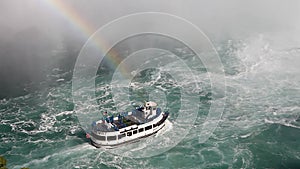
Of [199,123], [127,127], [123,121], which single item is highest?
[123,121]

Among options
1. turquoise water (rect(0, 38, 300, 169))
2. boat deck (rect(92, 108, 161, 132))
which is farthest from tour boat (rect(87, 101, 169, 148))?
turquoise water (rect(0, 38, 300, 169))

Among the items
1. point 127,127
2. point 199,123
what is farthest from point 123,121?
point 199,123

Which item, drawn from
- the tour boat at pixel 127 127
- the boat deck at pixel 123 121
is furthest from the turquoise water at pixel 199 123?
the boat deck at pixel 123 121

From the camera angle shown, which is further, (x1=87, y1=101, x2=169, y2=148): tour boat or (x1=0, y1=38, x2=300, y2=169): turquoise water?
(x1=87, y1=101, x2=169, y2=148): tour boat

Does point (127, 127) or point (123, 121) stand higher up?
point (123, 121)

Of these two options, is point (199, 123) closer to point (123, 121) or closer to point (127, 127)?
point (123, 121)

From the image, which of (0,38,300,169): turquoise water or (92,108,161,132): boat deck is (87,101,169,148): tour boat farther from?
(0,38,300,169): turquoise water

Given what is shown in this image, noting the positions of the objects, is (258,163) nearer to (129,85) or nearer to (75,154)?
(75,154)

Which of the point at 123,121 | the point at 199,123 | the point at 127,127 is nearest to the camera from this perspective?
the point at 127,127
